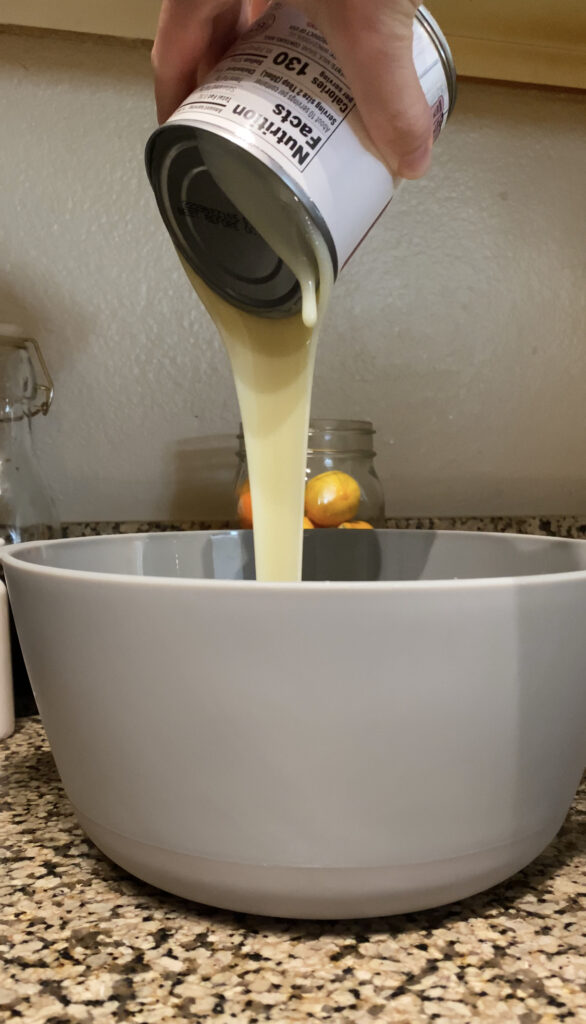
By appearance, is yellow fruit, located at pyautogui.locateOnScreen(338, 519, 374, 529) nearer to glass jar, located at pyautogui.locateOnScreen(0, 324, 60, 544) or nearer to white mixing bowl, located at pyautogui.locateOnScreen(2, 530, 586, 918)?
glass jar, located at pyautogui.locateOnScreen(0, 324, 60, 544)

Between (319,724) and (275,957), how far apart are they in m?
0.11

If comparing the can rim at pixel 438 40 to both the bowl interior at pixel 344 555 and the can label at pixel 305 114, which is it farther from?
the bowl interior at pixel 344 555

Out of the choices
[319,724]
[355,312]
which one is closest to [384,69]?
[319,724]

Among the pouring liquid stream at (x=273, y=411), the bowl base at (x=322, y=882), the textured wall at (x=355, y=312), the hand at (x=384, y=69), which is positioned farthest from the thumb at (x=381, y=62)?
the textured wall at (x=355, y=312)

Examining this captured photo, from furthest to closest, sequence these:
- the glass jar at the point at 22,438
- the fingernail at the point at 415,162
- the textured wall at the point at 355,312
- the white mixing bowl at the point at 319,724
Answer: the textured wall at the point at 355,312 → the glass jar at the point at 22,438 → the fingernail at the point at 415,162 → the white mixing bowl at the point at 319,724

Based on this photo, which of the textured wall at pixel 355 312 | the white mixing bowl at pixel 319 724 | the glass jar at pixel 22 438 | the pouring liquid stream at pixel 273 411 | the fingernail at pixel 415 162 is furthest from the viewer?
the textured wall at pixel 355 312

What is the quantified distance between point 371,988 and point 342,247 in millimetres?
361

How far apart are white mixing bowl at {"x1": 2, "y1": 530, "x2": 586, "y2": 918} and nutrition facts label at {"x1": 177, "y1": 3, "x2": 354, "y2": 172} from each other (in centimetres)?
23

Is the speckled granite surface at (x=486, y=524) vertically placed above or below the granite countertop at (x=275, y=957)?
above

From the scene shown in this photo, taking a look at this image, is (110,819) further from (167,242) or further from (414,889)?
(167,242)

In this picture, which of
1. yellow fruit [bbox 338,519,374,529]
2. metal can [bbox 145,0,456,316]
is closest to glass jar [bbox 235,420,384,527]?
yellow fruit [bbox 338,519,374,529]

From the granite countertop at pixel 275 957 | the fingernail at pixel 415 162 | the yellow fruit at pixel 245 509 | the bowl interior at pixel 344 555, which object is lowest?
the granite countertop at pixel 275 957

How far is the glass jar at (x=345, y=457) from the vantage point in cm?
85

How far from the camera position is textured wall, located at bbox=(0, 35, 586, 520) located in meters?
0.88
